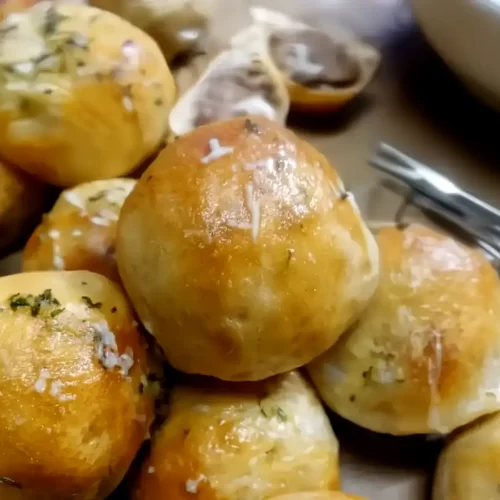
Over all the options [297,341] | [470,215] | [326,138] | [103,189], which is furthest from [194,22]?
[297,341]

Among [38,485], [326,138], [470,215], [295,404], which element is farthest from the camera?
[326,138]

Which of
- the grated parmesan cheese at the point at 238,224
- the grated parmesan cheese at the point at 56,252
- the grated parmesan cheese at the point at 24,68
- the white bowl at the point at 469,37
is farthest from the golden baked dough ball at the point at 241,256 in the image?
the white bowl at the point at 469,37

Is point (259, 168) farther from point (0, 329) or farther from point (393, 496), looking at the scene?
point (393, 496)

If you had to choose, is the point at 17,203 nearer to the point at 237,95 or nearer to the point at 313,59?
the point at 237,95

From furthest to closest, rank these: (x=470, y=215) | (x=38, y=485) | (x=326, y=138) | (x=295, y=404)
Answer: (x=326, y=138)
(x=470, y=215)
(x=295, y=404)
(x=38, y=485)

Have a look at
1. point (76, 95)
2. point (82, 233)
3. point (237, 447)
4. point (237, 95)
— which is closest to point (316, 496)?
point (237, 447)

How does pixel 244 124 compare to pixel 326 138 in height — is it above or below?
above
